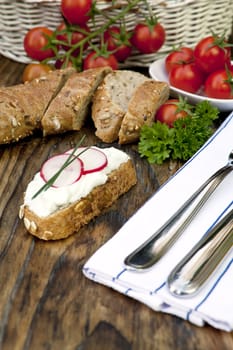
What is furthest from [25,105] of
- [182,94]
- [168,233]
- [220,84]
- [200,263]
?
[200,263]

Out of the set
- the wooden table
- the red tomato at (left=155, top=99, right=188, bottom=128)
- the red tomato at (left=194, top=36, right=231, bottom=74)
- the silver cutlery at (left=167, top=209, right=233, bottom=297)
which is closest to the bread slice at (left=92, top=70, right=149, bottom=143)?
the red tomato at (left=155, top=99, right=188, bottom=128)

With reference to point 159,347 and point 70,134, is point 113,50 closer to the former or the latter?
point 70,134

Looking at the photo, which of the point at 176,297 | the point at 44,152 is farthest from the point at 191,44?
the point at 176,297

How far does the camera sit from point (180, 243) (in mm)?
1699

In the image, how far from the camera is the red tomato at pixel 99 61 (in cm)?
271

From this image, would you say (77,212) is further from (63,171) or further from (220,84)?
(220,84)

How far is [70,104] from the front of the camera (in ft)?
7.93

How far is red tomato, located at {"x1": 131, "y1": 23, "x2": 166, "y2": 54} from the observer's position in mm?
2775

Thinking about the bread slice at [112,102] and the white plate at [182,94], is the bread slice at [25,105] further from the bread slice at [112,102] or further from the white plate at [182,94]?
the white plate at [182,94]

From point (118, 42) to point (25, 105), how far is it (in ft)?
2.00

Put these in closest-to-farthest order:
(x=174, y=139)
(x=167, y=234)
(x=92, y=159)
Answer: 1. (x=167, y=234)
2. (x=92, y=159)
3. (x=174, y=139)

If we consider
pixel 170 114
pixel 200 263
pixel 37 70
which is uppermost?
pixel 200 263

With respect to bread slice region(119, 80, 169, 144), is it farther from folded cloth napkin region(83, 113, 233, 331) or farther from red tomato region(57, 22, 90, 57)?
red tomato region(57, 22, 90, 57)

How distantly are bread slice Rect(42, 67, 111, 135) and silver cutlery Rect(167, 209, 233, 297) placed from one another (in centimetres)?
94
